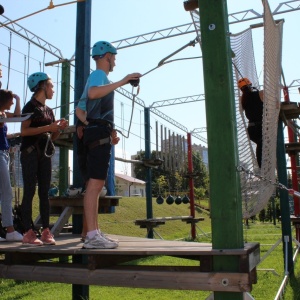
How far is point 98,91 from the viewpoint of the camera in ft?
8.51

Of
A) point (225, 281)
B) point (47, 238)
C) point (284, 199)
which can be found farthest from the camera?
point (284, 199)

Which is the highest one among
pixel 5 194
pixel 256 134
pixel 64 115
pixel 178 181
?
pixel 178 181

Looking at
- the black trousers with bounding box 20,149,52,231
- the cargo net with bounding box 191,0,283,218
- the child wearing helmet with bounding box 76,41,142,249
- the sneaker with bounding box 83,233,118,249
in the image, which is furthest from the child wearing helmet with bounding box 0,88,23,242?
the cargo net with bounding box 191,0,283,218

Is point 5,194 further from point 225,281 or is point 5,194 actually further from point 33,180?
point 225,281

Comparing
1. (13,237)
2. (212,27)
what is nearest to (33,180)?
(13,237)

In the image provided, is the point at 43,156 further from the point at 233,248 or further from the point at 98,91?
the point at 233,248

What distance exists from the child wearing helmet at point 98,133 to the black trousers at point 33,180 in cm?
50

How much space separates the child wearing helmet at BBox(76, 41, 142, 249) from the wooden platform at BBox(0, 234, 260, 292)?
0.52 feet

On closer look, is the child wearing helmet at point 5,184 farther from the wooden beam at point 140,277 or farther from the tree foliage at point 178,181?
the tree foliage at point 178,181

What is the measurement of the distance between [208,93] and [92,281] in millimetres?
1193

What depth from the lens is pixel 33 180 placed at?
305 centimetres

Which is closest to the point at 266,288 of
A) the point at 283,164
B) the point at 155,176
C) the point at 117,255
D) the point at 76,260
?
the point at 283,164

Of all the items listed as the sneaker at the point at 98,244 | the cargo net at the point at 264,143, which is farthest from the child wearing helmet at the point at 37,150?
the cargo net at the point at 264,143

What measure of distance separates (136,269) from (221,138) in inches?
33.2
